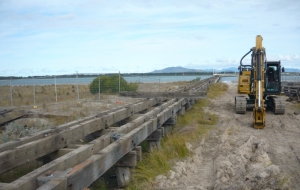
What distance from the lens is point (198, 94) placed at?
15.5 meters

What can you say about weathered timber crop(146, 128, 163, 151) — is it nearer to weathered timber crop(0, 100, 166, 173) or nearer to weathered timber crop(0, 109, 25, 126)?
weathered timber crop(0, 100, 166, 173)

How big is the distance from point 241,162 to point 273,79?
1113 cm

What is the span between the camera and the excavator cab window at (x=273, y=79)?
57.5 feet

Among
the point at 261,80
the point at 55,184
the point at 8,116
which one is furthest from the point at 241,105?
the point at 55,184

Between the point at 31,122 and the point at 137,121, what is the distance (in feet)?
16.2

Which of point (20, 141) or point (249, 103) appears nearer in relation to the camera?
point (20, 141)

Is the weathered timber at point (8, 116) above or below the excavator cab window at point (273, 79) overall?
below

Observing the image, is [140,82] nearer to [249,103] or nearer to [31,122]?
[249,103]

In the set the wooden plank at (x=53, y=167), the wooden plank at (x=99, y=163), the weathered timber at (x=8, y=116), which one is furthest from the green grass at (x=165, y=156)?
the weathered timber at (x=8, y=116)

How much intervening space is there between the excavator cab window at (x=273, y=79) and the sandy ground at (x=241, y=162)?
4.68 meters

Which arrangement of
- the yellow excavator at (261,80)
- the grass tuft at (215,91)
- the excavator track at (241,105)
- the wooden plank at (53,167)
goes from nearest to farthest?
1. the wooden plank at (53,167)
2. the yellow excavator at (261,80)
3. the excavator track at (241,105)
4. the grass tuft at (215,91)

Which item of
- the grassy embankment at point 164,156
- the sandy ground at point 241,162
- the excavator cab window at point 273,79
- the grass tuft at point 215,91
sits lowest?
the sandy ground at point 241,162

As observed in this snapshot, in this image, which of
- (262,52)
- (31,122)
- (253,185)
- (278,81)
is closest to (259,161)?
(253,185)

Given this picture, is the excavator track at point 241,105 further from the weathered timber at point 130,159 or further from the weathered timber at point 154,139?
the weathered timber at point 130,159
